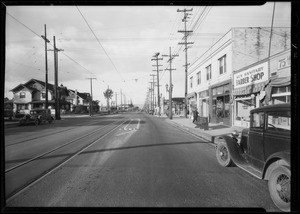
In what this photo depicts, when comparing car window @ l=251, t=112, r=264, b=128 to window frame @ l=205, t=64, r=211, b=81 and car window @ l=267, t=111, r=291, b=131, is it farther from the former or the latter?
window frame @ l=205, t=64, r=211, b=81

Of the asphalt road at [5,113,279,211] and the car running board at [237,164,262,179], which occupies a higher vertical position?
the car running board at [237,164,262,179]

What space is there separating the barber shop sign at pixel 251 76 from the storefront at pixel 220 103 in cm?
149

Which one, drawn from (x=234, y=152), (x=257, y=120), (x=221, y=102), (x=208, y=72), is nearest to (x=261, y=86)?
(x=221, y=102)

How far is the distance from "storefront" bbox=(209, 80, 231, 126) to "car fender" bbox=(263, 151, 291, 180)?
15.8 meters

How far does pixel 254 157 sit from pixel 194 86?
92.0 feet

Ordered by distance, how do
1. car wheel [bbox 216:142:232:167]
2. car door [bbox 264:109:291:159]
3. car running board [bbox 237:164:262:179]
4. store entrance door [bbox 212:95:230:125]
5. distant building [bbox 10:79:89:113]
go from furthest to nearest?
distant building [bbox 10:79:89:113] → store entrance door [bbox 212:95:230:125] → car wheel [bbox 216:142:232:167] → car running board [bbox 237:164:262:179] → car door [bbox 264:109:291:159]

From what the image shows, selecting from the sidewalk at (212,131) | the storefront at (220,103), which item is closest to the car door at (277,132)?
the sidewalk at (212,131)

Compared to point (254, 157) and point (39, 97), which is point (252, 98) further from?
point (39, 97)

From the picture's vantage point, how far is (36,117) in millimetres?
23828

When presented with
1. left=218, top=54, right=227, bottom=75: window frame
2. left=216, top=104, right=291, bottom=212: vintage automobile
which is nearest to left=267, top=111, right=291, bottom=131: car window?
left=216, top=104, right=291, bottom=212: vintage automobile

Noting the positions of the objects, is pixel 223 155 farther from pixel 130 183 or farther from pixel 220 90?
pixel 220 90

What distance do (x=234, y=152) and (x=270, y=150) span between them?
1352mm

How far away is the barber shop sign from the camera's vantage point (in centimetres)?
1369
